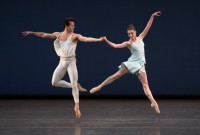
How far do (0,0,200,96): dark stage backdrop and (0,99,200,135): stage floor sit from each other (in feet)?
1.30

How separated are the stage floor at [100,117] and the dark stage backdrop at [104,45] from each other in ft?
1.30

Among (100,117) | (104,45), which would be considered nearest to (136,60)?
(100,117)

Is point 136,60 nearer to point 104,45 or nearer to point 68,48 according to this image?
point 68,48

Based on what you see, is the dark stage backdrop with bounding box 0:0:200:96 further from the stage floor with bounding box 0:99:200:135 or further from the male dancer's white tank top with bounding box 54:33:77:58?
the male dancer's white tank top with bounding box 54:33:77:58

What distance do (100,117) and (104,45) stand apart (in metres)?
2.74

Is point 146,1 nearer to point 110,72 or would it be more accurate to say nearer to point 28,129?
point 110,72

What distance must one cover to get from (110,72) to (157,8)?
150 centimetres

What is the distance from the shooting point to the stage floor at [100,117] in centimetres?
517

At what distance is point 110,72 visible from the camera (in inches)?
344

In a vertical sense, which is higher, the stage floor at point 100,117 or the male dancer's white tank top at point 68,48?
the male dancer's white tank top at point 68,48

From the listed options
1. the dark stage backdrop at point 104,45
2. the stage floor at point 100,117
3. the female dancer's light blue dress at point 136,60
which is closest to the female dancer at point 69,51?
the stage floor at point 100,117

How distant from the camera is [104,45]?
8789 mm

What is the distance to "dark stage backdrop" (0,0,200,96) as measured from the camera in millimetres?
8617

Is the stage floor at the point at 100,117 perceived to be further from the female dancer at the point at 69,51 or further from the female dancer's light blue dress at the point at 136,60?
the female dancer's light blue dress at the point at 136,60
